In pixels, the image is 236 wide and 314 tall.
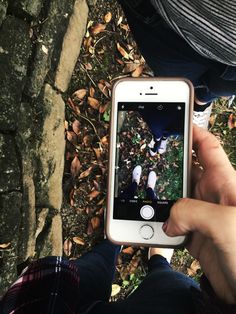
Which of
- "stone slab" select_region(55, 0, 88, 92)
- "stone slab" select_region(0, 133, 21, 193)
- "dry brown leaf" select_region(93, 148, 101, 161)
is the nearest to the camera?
"stone slab" select_region(0, 133, 21, 193)

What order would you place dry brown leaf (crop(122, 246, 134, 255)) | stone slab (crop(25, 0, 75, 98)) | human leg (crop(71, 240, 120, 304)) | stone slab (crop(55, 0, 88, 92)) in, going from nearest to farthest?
human leg (crop(71, 240, 120, 304))
stone slab (crop(25, 0, 75, 98))
stone slab (crop(55, 0, 88, 92))
dry brown leaf (crop(122, 246, 134, 255))

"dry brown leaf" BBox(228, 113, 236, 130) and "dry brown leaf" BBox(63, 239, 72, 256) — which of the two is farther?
"dry brown leaf" BBox(228, 113, 236, 130)

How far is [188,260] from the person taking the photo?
8.56 feet

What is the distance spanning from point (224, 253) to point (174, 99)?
0.58 meters

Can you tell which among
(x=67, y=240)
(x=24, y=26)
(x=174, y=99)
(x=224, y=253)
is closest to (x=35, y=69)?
(x=24, y=26)

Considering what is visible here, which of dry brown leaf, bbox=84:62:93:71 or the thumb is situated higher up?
dry brown leaf, bbox=84:62:93:71

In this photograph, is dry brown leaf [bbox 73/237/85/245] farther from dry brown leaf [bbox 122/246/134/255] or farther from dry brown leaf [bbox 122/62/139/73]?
dry brown leaf [bbox 122/62/139/73]

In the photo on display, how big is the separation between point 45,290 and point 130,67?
5.27 feet

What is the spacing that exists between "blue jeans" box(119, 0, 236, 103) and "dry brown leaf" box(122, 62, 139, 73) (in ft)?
2.44

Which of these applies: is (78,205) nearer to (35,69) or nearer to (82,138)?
(82,138)

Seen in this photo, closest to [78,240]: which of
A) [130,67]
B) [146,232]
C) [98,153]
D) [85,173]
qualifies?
[85,173]

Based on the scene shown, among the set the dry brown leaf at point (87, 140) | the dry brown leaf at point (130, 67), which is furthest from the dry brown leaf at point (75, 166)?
the dry brown leaf at point (130, 67)

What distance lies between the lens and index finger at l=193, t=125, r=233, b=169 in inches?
46.9

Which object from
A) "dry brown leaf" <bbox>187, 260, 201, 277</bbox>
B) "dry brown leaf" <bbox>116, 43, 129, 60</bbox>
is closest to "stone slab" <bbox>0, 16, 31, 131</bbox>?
"dry brown leaf" <bbox>116, 43, 129, 60</bbox>
